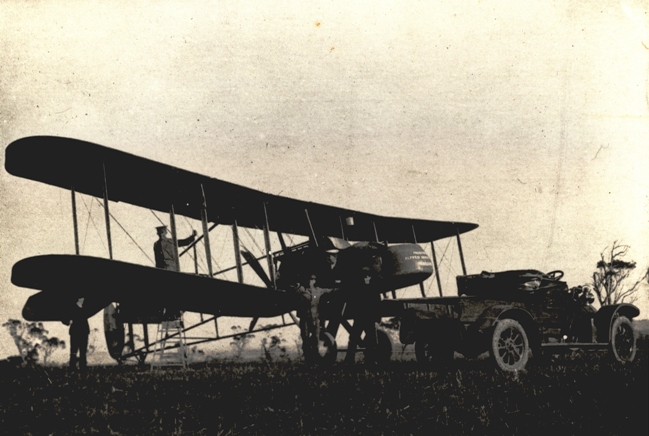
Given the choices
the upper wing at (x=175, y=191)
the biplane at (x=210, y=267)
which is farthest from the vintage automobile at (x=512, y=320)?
the upper wing at (x=175, y=191)

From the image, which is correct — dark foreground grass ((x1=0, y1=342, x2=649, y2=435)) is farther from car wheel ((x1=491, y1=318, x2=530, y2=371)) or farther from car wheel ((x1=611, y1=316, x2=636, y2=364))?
car wheel ((x1=611, y1=316, x2=636, y2=364))

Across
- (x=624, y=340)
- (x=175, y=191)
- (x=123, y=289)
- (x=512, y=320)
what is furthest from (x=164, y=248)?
(x=624, y=340)

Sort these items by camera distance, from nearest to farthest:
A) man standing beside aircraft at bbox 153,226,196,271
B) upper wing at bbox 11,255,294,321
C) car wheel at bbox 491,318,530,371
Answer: car wheel at bbox 491,318,530,371 < upper wing at bbox 11,255,294,321 < man standing beside aircraft at bbox 153,226,196,271

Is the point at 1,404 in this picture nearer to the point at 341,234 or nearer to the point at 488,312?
the point at 488,312

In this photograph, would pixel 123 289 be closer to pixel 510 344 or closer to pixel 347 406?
pixel 347 406

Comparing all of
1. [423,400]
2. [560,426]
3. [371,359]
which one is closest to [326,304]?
[371,359]

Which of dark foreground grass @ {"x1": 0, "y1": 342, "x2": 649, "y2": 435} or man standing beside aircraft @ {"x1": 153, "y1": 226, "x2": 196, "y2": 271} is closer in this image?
dark foreground grass @ {"x1": 0, "y1": 342, "x2": 649, "y2": 435}

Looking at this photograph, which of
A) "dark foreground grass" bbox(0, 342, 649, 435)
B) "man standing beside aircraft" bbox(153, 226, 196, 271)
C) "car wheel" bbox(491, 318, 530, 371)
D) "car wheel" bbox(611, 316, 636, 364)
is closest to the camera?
"dark foreground grass" bbox(0, 342, 649, 435)

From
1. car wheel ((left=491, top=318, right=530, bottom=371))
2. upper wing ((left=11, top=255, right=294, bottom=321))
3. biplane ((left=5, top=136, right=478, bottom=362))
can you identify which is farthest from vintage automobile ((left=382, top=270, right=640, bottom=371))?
upper wing ((left=11, top=255, right=294, bottom=321))
